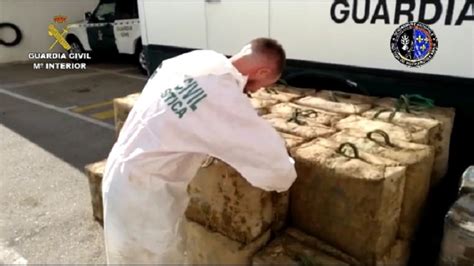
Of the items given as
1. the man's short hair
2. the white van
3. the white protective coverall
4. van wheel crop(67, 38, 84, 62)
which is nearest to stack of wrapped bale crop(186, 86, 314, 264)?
the white protective coverall

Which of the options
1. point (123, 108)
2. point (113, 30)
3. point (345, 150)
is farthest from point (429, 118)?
point (113, 30)

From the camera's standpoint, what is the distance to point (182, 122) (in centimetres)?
168

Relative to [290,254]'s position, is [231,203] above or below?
above

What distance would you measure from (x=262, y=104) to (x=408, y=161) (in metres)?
1.08

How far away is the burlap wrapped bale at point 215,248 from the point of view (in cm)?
216

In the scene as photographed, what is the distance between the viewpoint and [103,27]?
10.9 meters

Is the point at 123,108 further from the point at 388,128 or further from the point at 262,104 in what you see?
the point at 388,128

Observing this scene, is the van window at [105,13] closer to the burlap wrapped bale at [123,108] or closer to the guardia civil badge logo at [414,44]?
the burlap wrapped bale at [123,108]

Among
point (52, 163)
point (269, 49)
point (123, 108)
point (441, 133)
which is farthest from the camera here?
point (52, 163)

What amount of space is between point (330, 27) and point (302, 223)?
144 cm

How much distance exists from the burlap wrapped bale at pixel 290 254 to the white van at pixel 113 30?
27.1 ft

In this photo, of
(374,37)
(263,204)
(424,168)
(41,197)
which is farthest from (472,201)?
(41,197)

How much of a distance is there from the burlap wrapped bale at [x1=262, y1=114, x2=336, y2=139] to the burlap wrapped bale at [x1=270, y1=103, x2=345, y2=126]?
35mm

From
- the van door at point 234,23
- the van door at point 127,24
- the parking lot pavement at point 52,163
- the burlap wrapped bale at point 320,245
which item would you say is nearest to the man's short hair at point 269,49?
the burlap wrapped bale at point 320,245
